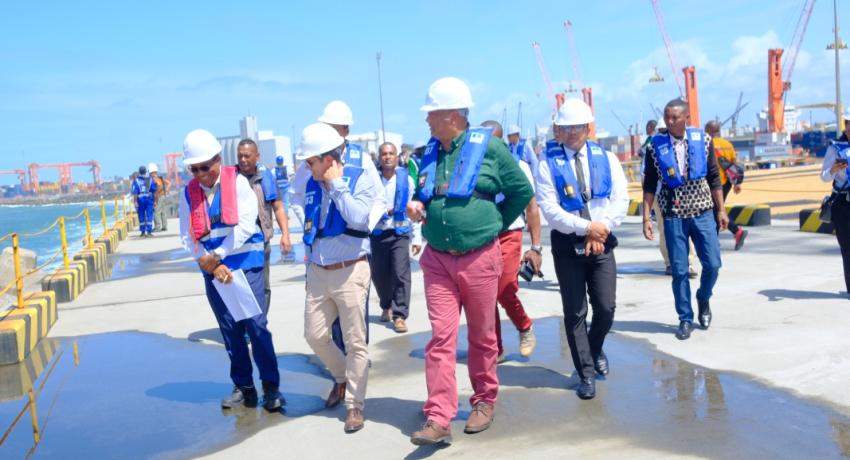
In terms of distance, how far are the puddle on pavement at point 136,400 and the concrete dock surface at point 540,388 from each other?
0.02m

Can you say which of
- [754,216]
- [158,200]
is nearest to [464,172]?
[754,216]

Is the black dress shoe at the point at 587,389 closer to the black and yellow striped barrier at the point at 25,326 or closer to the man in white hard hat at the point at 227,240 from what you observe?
the man in white hard hat at the point at 227,240

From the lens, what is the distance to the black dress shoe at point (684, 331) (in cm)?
651

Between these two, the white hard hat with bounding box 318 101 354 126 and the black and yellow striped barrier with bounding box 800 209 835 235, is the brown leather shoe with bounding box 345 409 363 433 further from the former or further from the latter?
the black and yellow striped barrier with bounding box 800 209 835 235

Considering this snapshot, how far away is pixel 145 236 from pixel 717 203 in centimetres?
1897

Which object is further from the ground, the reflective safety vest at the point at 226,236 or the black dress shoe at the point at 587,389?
the reflective safety vest at the point at 226,236

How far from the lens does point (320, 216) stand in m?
5.04

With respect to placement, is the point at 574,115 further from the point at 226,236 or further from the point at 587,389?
the point at 226,236

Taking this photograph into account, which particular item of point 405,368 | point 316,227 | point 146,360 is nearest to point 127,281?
point 146,360

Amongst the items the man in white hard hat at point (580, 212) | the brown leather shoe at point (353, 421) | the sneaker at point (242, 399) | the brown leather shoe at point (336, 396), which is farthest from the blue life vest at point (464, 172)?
→ the sneaker at point (242, 399)

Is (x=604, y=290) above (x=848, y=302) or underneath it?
above

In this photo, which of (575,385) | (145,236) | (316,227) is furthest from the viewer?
(145,236)

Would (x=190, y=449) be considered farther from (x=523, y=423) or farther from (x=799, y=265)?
(x=799, y=265)

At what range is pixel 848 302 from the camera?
289 inches
